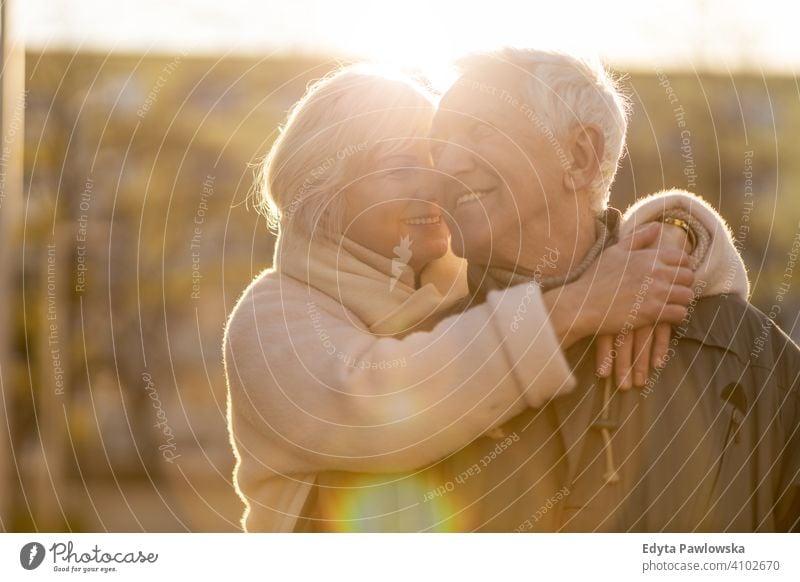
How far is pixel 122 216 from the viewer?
471cm

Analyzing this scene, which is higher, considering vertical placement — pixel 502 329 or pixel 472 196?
pixel 472 196

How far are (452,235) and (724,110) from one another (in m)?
2.53

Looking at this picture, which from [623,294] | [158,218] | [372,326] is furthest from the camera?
[158,218]

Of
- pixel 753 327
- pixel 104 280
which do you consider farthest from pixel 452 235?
pixel 104 280

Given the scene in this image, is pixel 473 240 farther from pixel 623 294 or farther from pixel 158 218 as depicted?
pixel 158 218

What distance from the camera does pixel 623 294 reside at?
6.43ft

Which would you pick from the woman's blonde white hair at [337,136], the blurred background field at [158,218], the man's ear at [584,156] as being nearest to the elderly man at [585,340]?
the man's ear at [584,156]

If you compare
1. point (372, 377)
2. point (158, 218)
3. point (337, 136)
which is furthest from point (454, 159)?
point (158, 218)

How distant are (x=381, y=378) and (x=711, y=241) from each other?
69cm

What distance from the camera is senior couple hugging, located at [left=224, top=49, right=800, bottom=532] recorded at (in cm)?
198

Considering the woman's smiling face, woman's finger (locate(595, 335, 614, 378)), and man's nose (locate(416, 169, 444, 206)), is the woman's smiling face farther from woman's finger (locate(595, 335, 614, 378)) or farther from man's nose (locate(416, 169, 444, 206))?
woman's finger (locate(595, 335, 614, 378))

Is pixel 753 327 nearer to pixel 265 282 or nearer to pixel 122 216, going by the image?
pixel 265 282

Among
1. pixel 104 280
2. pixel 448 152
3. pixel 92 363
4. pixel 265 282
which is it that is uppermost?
pixel 448 152

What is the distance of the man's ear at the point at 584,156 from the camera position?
200 cm
